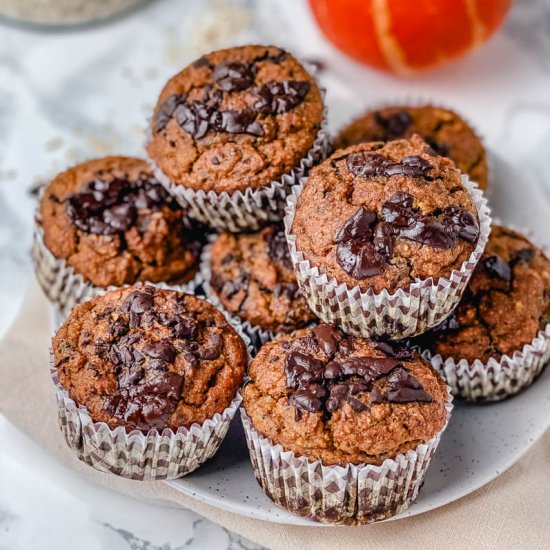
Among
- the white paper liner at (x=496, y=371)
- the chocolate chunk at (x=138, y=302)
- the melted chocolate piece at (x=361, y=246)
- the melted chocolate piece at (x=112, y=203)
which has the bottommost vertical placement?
the white paper liner at (x=496, y=371)

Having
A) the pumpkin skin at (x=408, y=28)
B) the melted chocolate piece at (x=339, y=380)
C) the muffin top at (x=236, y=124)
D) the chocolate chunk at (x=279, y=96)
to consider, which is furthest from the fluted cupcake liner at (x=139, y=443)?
the pumpkin skin at (x=408, y=28)

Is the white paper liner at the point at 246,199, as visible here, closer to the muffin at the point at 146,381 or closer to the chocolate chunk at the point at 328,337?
the muffin at the point at 146,381

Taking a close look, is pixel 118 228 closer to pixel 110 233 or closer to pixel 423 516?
pixel 110 233

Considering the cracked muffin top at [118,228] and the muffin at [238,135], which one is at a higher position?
the muffin at [238,135]

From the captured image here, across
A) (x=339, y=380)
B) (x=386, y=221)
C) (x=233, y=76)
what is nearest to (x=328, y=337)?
(x=339, y=380)

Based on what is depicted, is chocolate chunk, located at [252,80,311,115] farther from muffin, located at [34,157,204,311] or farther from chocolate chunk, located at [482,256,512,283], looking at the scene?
chocolate chunk, located at [482,256,512,283]

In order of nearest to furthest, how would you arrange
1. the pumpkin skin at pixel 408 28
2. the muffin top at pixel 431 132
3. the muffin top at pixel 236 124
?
the muffin top at pixel 236 124 < the muffin top at pixel 431 132 < the pumpkin skin at pixel 408 28

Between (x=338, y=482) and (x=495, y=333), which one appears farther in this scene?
(x=495, y=333)

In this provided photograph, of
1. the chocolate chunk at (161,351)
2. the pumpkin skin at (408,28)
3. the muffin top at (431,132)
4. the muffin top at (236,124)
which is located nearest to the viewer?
the chocolate chunk at (161,351)

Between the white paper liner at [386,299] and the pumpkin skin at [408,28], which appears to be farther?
the pumpkin skin at [408,28]
